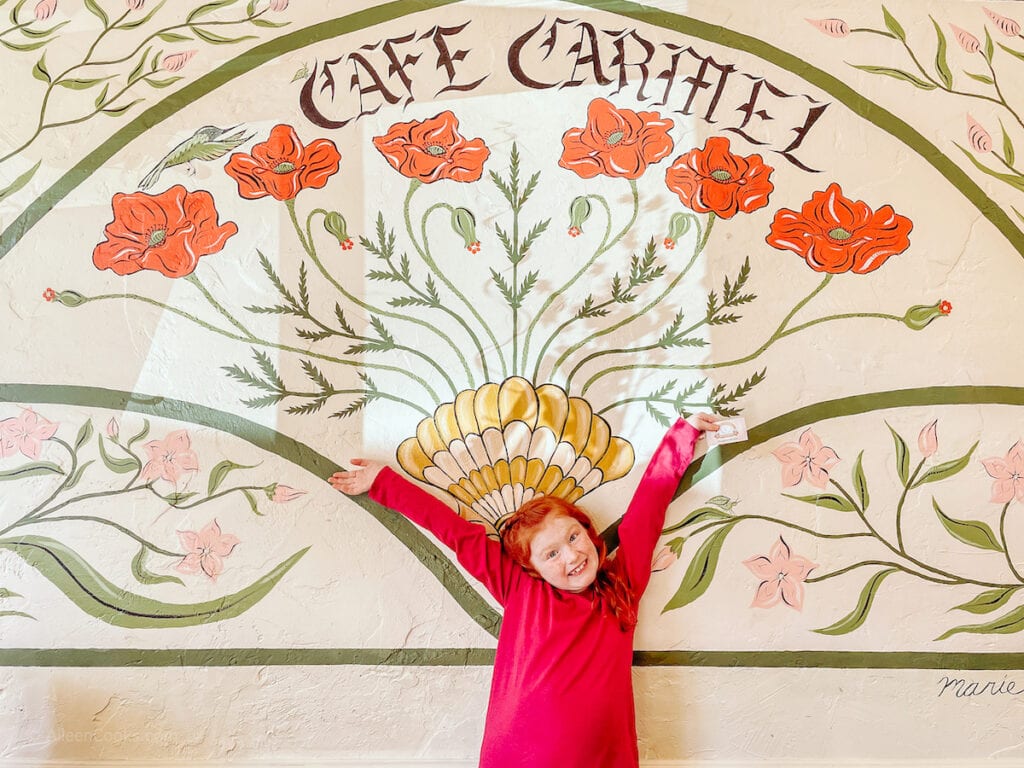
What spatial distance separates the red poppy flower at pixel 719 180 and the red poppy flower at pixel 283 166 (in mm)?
713

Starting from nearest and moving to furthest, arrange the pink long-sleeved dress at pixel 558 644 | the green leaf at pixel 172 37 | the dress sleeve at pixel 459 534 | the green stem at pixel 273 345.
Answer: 1. the pink long-sleeved dress at pixel 558 644
2. the dress sleeve at pixel 459 534
3. the green stem at pixel 273 345
4. the green leaf at pixel 172 37

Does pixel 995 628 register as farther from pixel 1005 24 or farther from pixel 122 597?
pixel 122 597

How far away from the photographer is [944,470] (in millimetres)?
1587

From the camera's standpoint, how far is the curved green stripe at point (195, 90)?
5.44ft

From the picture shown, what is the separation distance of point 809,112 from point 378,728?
5.02 feet

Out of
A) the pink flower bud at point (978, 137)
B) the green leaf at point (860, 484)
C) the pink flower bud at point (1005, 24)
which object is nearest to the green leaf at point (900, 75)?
the pink flower bud at point (978, 137)

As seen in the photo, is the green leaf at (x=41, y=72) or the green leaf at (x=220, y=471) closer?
the green leaf at (x=220, y=471)

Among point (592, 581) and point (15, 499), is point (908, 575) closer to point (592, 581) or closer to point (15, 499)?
point (592, 581)

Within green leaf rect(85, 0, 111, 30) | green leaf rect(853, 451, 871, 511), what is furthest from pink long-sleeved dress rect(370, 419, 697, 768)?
green leaf rect(85, 0, 111, 30)

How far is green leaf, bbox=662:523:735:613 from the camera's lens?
1553mm

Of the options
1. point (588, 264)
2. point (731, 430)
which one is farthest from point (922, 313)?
point (588, 264)

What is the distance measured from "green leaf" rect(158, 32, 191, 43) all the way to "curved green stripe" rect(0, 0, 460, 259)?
10 centimetres

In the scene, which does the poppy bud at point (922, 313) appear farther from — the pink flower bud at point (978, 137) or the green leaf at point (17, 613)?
the green leaf at point (17, 613)

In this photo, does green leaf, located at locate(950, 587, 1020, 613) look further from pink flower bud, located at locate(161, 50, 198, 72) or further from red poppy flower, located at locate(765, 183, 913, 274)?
pink flower bud, located at locate(161, 50, 198, 72)
